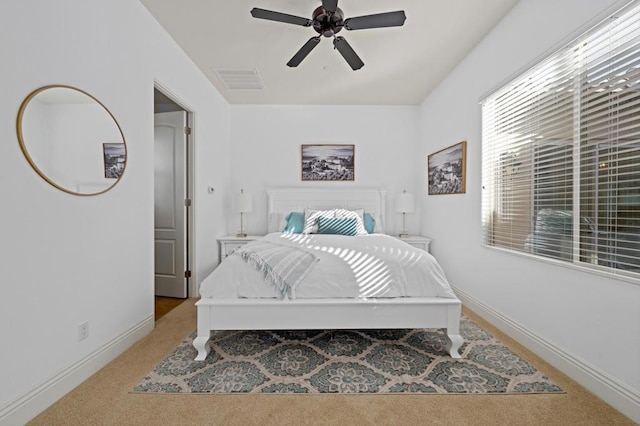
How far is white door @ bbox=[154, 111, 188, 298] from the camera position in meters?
3.36

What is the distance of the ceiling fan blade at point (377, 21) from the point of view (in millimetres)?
1975

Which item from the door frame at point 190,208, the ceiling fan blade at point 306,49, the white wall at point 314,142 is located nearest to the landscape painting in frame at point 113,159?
the door frame at point 190,208

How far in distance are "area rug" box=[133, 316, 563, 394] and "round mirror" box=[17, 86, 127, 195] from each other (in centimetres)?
137

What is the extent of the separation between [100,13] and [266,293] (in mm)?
2279

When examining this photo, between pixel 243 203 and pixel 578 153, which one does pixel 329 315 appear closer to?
pixel 578 153

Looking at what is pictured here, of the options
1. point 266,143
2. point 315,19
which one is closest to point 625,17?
point 315,19

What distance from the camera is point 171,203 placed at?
3391 mm

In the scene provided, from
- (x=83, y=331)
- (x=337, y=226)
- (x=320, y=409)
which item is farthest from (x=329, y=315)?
(x=83, y=331)

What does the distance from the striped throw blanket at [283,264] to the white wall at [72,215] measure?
3.06ft

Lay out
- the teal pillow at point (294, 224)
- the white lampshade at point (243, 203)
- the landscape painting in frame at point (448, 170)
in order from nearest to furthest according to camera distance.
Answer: the landscape painting in frame at point (448, 170) < the teal pillow at point (294, 224) < the white lampshade at point (243, 203)

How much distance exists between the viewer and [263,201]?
442 cm

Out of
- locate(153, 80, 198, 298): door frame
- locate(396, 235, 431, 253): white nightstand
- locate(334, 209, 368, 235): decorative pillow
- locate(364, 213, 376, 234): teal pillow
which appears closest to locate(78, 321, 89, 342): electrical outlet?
locate(153, 80, 198, 298): door frame

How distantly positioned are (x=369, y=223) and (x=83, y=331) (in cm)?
313

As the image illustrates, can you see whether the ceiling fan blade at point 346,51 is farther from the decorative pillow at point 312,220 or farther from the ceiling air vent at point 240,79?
the decorative pillow at point 312,220
